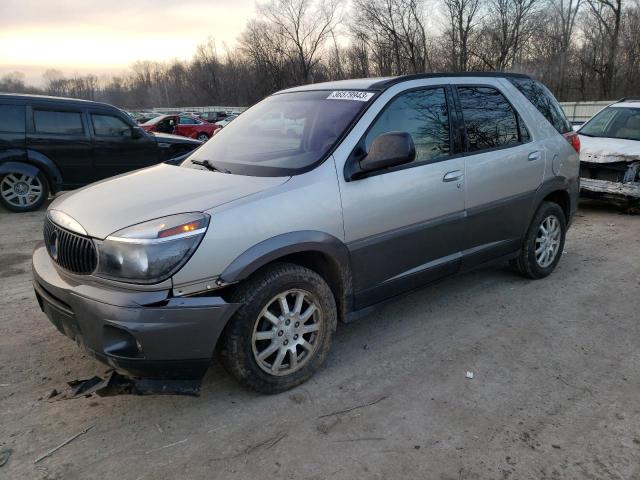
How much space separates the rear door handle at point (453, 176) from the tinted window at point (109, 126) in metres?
7.39

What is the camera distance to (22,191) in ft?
27.9

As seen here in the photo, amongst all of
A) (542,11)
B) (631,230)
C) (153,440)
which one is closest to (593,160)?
(631,230)

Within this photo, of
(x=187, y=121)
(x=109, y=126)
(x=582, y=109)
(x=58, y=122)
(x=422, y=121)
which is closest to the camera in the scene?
(x=422, y=121)

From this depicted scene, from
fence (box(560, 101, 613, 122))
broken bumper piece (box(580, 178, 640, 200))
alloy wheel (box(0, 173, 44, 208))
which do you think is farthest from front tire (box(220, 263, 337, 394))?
fence (box(560, 101, 613, 122))

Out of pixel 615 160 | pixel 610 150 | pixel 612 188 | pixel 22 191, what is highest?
pixel 22 191

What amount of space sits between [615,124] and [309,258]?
7721 mm

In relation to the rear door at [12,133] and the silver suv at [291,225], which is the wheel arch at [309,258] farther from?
the rear door at [12,133]

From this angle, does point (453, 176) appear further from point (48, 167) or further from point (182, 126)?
point (182, 126)

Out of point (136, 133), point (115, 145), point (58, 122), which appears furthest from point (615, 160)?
point (58, 122)

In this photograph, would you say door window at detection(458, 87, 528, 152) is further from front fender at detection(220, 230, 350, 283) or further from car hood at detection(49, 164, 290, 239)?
car hood at detection(49, 164, 290, 239)

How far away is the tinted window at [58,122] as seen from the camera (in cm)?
848

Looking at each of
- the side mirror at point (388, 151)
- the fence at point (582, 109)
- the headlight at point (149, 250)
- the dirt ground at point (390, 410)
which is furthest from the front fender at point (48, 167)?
the fence at point (582, 109)

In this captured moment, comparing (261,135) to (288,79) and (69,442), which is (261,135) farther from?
(288,79)

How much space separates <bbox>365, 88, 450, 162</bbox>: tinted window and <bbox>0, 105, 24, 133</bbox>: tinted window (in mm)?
7296
